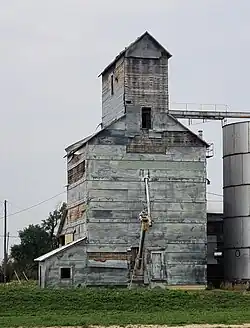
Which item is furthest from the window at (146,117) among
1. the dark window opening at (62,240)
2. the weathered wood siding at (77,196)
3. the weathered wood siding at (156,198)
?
the dark window opening at (62,240)

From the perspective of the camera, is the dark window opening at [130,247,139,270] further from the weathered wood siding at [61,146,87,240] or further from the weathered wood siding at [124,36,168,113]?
the weathered wood siding at [124,36,168,113]

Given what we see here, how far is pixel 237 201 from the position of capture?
5412 centimetres

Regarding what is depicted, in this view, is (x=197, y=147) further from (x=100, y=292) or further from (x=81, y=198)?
(x=100, y=292)

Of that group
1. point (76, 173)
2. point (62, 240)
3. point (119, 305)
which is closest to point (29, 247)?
point (62, 240)

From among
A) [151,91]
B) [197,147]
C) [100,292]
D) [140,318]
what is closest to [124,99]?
[151,91]

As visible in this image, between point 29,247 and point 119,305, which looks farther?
point 29,247

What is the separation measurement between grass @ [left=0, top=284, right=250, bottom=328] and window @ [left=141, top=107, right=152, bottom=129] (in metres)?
12.6

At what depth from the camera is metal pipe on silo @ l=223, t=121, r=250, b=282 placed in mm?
53281

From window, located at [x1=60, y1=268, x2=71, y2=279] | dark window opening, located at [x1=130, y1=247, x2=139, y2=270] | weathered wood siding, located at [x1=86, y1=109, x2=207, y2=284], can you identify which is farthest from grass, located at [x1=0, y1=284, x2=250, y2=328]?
dark window opening, located at [x1=130, y1=247, x2=139, y2=270]

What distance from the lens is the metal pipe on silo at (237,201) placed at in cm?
5328

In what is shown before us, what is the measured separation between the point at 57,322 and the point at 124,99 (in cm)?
2240

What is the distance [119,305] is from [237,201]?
658 inches

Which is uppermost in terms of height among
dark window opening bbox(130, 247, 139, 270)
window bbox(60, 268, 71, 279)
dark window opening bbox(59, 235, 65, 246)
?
dark window opening bbox(59, 235, 65, 246)

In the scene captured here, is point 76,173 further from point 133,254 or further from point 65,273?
point 65,273
